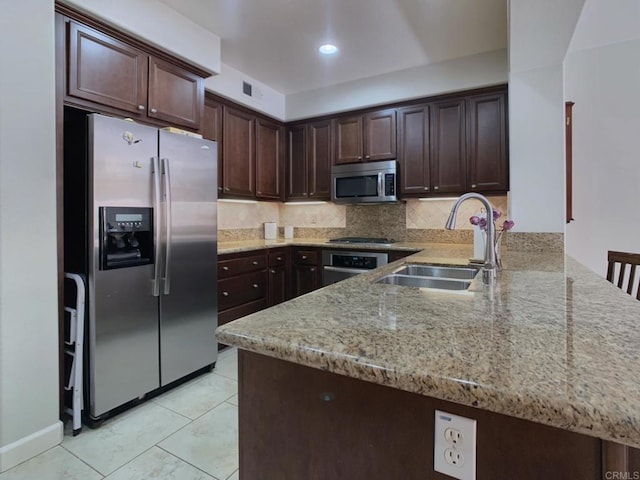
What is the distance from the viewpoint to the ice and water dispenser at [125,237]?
→ 199 centimetres

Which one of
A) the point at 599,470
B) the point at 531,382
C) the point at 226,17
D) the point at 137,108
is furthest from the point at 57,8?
the point at 599,470

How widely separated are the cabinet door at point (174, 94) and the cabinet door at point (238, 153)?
65cm

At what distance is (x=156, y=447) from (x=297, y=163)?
3.19 m

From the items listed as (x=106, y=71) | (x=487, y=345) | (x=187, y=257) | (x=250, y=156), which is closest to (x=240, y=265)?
(x=187, y=257)

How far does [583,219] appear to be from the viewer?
3.05 meters

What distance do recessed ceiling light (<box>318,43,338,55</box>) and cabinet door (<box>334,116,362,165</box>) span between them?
2.82 feet

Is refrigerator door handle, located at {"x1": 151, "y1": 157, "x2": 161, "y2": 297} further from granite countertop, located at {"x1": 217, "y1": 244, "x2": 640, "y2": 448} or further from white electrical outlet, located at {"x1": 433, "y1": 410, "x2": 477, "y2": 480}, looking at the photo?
white electrical outlet, located at {"x1": 433, "y1": 410, "x2": 477, "y2": 480}

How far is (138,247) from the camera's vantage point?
2211 mm

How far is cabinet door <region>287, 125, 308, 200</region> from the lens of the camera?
4.15 metres

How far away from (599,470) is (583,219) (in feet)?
10.6

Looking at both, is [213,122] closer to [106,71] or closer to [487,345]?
[106,71]

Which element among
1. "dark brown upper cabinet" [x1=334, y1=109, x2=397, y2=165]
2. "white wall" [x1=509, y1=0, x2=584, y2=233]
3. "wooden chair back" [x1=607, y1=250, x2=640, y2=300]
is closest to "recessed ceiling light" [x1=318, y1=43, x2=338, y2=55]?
"dark brown upper cabinet" [x1=334, y1=109, x2=397, y2=165]

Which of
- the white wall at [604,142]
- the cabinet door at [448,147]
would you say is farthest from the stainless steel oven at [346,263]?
the white wall at [604,142]

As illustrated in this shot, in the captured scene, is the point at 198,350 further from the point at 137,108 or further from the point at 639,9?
the point at 639,9
